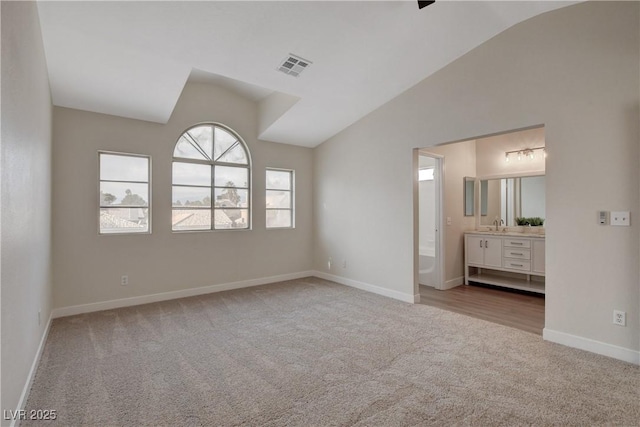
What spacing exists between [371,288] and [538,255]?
2527 millimetres

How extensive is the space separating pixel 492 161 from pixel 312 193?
130 inches

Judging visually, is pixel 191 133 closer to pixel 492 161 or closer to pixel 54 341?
pixel 54 341

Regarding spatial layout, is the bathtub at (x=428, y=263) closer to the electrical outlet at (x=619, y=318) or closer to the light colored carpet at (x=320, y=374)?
the light colored carpet at (x=320, y=374)

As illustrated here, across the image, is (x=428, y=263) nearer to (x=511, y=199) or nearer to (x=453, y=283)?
(x=453, y=283)

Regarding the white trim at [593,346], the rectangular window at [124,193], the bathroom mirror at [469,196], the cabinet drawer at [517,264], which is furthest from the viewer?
the bathroom mirror at [469,196]

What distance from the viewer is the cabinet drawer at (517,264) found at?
4891 mm

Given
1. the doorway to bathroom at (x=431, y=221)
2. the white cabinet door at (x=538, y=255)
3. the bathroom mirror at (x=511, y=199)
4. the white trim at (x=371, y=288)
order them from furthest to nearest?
1. the doorway to bathroom at (x=431, y=221)
2. the bathroom mirror at (x=511, y=199)
3. the white cabinet door at (x=538, y=255)
4. the white trim at (x=371, y=288)

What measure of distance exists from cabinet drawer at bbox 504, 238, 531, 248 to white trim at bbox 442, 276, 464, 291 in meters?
0.96

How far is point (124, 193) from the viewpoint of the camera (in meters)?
4.43

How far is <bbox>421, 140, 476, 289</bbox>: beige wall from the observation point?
5.28 m

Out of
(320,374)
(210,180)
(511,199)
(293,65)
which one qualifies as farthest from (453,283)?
(210,180)

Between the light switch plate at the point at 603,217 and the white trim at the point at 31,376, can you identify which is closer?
the white trim at the point at 31,376

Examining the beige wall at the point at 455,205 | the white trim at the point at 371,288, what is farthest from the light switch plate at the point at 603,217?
the beige wall at the point at 455,205

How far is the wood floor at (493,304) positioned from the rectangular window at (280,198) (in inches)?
108
